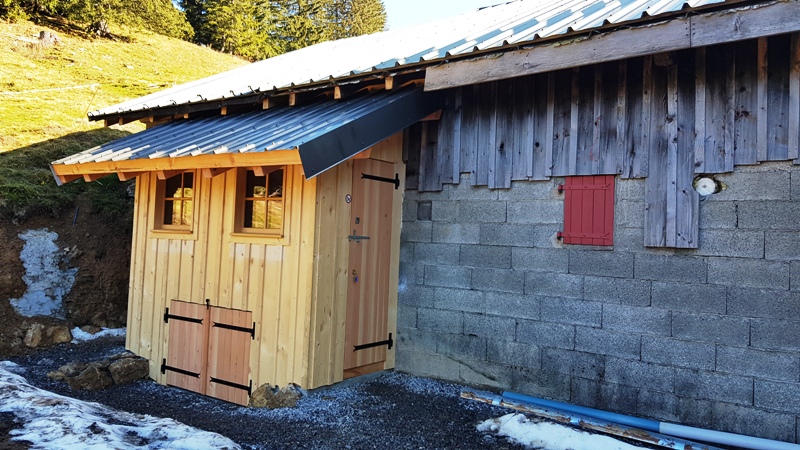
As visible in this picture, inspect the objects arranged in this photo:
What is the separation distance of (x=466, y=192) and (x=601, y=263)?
5.22 feet

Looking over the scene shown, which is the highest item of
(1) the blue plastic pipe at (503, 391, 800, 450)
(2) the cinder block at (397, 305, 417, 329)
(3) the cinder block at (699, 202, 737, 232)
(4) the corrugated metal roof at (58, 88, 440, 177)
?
(4) the corrugated metal roof at (58, 88, 440, 177)

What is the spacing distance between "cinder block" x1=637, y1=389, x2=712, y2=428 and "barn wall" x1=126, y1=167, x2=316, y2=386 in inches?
121

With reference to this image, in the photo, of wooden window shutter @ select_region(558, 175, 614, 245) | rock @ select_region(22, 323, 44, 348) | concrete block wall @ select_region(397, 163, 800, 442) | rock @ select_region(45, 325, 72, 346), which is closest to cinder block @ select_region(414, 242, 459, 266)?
concrete block wall @ select_region(397, 163, 800, 442)

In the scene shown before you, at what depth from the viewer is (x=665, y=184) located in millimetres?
4594

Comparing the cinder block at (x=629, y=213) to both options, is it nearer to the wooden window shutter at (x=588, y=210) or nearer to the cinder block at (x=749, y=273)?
the wooden window shutter at (x=588, y=210)

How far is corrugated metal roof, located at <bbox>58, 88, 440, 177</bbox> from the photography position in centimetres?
478

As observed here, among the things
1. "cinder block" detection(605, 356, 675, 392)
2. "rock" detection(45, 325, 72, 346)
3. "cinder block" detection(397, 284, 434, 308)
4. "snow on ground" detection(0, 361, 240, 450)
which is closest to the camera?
"snow on ground" detection(0, 361, 240, 450)

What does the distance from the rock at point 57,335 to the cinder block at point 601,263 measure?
271 inches

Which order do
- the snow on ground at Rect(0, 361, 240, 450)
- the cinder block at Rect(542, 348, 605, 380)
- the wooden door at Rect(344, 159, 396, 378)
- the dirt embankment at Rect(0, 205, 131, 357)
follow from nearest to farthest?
the snow on ground at Rect(0, 361, 240, 450)
the cinder block at Rect(542, 348, 605, 380)
the wooden door at Rect(344, 159, 396, 378)
the dirt embankment at Rect(0, 205, 131, 357)

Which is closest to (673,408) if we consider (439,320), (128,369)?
(439,320)

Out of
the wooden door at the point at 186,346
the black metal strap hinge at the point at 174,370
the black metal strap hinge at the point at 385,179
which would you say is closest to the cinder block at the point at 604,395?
the black metal strap hinge at the point at 385,179

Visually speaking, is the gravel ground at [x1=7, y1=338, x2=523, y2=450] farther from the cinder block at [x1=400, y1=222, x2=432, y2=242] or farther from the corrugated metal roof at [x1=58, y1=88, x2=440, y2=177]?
the corrugated metal roof at [x1=58, y1=88, x2=440, y2=177]

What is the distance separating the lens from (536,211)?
5.32 metres

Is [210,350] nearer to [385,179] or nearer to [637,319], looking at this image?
[385,179]
